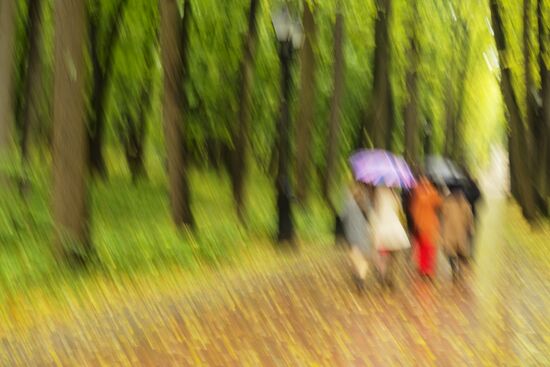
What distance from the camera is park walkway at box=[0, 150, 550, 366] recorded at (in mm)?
7652

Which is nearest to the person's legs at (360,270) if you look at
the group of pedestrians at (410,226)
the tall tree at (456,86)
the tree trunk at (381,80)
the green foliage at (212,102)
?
the group of pedestrians at (410,226)

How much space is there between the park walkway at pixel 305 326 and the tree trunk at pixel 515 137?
20.8 ft

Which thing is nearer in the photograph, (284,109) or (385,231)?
(385,231)

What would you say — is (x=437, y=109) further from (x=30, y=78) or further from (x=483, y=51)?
(x=30, y=78)

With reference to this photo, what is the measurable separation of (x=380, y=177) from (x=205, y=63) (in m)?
11.6

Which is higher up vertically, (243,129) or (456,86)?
(243,129)

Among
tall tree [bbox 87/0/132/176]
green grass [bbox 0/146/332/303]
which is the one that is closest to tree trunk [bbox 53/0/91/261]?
green grass [bbox 0/146/332/303]

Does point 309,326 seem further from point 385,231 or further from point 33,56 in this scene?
point 33,56

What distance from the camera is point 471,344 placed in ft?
27.5

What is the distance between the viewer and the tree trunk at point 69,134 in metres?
10.6

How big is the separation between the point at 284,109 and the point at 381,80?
570 cm

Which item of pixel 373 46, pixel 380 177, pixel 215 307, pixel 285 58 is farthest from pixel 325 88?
Result: pixel 215 307

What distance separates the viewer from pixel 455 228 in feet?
42.3

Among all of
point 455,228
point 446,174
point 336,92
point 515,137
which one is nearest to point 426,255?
point 455,228
